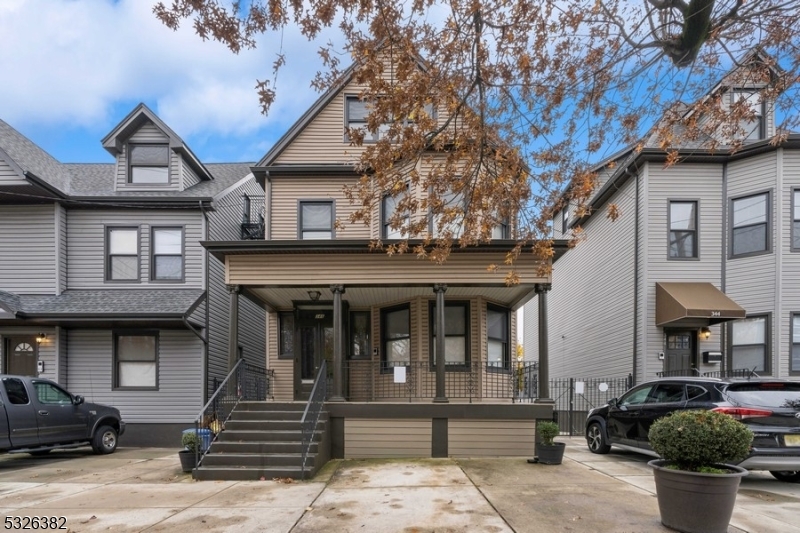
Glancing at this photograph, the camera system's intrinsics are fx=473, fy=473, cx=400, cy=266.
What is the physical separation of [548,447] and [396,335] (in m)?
4.45

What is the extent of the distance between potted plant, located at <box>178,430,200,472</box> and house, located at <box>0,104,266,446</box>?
391cm

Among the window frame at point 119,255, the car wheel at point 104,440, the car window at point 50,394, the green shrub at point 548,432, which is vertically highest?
the window frame at point 119,255

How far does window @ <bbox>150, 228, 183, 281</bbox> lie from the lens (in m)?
12.3

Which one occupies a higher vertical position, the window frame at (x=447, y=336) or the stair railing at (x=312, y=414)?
the window frame at (x=447, y=336)

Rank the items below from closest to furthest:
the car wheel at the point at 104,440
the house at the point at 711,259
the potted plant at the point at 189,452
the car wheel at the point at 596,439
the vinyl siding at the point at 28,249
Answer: the potted plant at the point at 189,452, the car wheel at the point at 596,439, the car wheel at the point at 104,440, the house at the point at 711,259, the vinyl siding at the point at 28,249

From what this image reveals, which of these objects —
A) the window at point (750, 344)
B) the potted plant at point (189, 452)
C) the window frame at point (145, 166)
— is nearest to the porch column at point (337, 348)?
the potted plant at point (189, 452)

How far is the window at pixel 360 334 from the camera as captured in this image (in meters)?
11.9

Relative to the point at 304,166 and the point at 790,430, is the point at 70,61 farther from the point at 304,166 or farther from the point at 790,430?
the point at 790,430

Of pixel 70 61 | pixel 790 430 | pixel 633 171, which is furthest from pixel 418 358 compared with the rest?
pixel 70 61

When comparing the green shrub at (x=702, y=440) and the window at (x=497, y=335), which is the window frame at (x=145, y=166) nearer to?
the window at (x=497, y=335)

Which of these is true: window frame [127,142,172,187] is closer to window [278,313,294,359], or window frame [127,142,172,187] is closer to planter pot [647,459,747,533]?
window [278,313,294,359]

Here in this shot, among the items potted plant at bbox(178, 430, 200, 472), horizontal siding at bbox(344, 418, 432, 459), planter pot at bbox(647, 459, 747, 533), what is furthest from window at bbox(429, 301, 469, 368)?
planter pot at bbox(647, 459, 747, 533)

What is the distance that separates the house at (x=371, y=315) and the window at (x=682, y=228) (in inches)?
182

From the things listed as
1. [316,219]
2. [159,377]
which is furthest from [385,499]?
[159,377]
